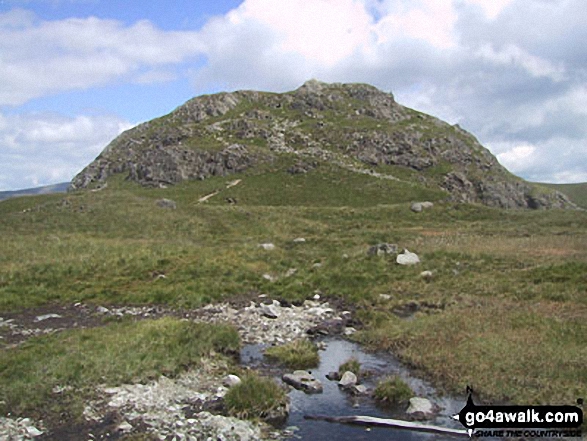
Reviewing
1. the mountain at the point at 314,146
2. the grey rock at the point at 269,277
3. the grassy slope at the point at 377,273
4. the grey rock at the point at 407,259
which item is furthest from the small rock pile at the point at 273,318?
the mountain at the point at 314,146

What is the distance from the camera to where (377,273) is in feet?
117

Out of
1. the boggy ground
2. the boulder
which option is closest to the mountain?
the boulder

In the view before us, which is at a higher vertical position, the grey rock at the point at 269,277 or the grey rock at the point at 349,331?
the grey rock at the point at 269,277

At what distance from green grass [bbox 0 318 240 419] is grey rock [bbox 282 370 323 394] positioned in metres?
3.85

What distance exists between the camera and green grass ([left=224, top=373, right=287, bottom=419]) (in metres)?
14.8

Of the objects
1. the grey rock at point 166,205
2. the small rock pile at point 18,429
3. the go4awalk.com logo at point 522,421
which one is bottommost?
the go4awalk.com logo at point 522,421

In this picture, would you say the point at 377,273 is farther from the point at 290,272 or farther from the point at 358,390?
the point at 358,390

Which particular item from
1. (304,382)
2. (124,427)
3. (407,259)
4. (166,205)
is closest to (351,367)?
(304,382)

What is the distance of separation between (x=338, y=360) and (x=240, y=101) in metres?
176

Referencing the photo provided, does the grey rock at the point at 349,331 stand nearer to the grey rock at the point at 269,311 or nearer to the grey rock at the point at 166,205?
the grey rock at the point at 269,311

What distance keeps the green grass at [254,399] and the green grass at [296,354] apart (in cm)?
393

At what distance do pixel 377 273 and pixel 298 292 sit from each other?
6.74 metres

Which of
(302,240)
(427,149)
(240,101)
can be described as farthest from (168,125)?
(302,240)

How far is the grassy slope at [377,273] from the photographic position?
18594mm
